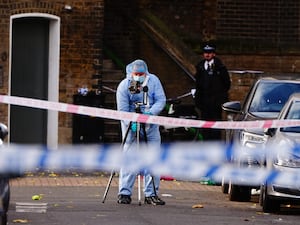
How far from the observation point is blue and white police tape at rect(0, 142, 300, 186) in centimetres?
1378

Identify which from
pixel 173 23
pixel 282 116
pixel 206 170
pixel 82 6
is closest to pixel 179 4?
pixel 173 23

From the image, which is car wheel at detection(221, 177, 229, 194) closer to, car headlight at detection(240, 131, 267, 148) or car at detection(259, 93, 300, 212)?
car headlight at detection(240, 131, 267, 148)

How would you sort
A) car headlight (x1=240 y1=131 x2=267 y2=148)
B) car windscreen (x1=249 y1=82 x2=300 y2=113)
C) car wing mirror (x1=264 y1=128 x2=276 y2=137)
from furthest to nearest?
car windscreen (x1=249 y1=82 x2=300 y2=113)
car headlight (x1=240 y1=131 x2=267 y2=148)
car wing mirror (x1=264 y1=128 x2=276 y2=137)

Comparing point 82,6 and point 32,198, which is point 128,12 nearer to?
point 82,6

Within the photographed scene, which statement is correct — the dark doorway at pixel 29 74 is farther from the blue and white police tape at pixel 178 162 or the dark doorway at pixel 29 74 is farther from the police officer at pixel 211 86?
the blue and white police tape at pixel 178 162

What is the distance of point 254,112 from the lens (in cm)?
1655

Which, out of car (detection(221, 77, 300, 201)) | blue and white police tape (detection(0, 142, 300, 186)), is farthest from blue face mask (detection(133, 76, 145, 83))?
car (detection(221, 77, 300, 201))

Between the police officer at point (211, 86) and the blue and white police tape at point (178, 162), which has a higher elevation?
the police officer at point (211, 86)

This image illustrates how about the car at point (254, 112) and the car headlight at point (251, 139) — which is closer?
the car headlight at point (251, 139)

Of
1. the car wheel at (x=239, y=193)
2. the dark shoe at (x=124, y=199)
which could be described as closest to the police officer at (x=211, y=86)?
the car wheel at (x=239, y=193)

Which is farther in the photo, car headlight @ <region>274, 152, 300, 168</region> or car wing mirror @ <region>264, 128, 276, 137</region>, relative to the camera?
car wing mirror @ <region>264, 128, 276, 137</region>

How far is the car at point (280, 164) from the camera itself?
13805mm

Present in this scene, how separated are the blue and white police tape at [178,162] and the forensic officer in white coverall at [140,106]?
134 mm

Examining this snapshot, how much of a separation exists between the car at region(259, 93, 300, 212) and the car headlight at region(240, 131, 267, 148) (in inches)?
24.3
